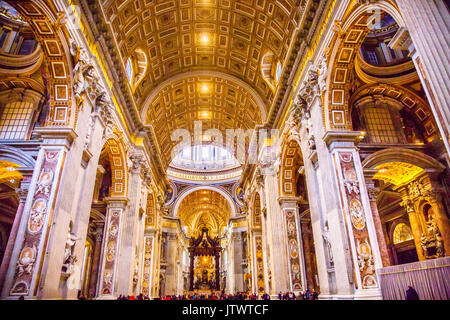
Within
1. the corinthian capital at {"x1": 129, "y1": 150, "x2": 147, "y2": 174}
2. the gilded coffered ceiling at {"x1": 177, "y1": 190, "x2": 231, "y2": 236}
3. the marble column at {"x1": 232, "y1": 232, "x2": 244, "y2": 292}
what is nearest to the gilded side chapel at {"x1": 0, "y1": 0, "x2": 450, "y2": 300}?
the corinthian capital at {"x1": 129, "y1": 150, "x2": 147, "y2": 174}

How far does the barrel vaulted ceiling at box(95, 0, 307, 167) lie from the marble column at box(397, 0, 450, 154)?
667 centimetres

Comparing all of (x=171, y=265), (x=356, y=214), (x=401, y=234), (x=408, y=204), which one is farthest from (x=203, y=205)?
(x=356, y=214)

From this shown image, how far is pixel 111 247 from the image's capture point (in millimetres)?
14094

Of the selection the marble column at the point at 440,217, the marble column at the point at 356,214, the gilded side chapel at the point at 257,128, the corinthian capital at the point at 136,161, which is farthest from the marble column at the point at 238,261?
the marble column at the point at 356,214

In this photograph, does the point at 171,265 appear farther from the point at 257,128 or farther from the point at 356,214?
the point at 356,214

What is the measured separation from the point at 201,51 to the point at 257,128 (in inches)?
249

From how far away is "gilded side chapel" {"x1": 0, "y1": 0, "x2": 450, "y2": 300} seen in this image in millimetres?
7520

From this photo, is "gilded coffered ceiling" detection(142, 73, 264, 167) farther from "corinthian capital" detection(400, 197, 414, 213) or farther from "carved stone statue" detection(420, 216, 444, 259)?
"carved stone statue" detection(420, 216, 444, 259)

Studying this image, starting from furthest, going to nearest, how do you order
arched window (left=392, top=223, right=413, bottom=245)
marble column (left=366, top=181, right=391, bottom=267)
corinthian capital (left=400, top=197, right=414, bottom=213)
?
1. arched window (left=392, top=223, right=413, bottom=245)
2. corinthian capital (left=400, top=197, right=414, bottom=213)
3. marble column (left=366, top=181, right=391, bottom=267)

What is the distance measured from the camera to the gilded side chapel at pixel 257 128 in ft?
24.7
